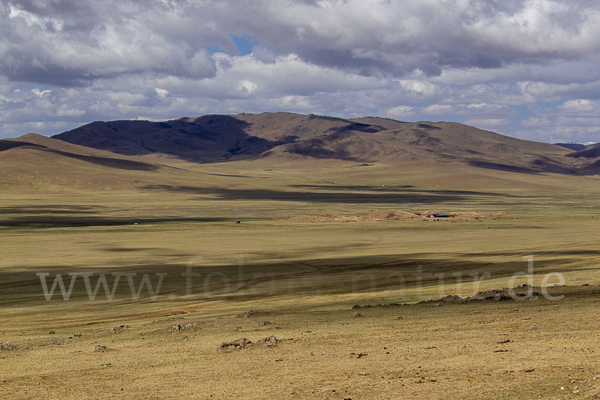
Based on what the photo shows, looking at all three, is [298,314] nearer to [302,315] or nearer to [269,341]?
[302,315]

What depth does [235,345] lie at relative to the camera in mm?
16297

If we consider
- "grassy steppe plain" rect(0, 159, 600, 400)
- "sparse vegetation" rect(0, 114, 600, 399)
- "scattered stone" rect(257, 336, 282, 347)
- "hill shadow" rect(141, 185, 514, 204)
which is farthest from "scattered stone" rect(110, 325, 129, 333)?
"hill shadow" rect(141, 185, 514, 204)

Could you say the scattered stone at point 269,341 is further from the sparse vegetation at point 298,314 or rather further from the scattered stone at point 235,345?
the scattered stone at point 235,345

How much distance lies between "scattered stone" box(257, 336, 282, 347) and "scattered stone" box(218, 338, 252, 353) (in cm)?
38

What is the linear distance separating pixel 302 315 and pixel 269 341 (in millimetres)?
5090

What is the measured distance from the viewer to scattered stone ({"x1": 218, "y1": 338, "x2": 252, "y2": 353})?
52.5ft

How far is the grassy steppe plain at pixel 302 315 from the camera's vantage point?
12688mm

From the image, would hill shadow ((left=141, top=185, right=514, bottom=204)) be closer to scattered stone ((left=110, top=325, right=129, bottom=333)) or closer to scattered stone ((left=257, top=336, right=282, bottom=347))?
scattered stone ((left=110, top=325, right=129, bottom=333))

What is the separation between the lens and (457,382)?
476 inches

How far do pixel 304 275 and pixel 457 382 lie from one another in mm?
25431

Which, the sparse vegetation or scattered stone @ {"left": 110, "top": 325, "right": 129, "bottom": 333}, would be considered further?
scattered stone @ {"left": 110, "top": 325, "right": 129, "bottom": 333}

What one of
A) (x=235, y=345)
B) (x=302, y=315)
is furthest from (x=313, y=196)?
(x=235, y=345)

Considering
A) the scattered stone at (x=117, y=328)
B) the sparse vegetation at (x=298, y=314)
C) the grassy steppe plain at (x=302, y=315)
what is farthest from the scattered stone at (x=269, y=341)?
the scattered stone at (x=117, y=328)

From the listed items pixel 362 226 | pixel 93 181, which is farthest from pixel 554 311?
pixel 93 181
